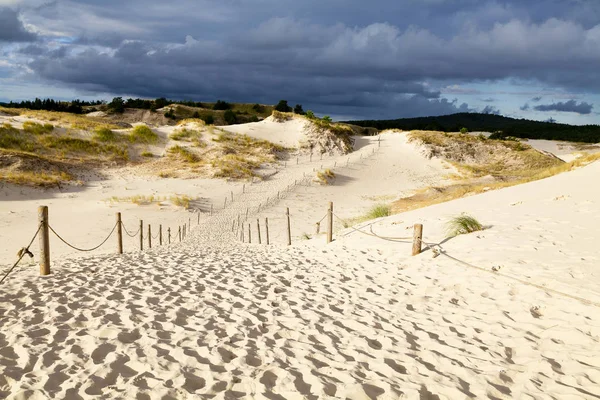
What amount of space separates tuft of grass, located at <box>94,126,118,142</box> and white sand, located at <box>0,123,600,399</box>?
107 feet

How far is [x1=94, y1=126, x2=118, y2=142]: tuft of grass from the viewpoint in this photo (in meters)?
40.2

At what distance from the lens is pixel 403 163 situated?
1880 inches

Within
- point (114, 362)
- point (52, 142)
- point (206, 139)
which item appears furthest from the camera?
point (206, 139)

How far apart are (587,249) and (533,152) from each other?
49.9 metres

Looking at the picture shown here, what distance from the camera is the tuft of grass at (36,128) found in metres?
37.6

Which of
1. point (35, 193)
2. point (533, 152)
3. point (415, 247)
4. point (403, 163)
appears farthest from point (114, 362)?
point (533, 152)

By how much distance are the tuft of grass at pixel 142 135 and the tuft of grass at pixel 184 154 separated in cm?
292

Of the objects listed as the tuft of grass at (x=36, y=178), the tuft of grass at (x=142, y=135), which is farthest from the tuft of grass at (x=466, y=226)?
the tuft of grass at (x=142, y=135)

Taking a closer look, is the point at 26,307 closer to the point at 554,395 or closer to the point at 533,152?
the point at 554,395

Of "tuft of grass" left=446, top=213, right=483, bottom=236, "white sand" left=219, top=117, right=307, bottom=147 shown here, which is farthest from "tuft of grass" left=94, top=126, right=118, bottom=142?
"tuft of grass" left=446, top=213, right=483, bottom=236

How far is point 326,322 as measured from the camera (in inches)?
238

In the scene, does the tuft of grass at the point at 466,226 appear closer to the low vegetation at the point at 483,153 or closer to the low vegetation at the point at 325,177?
the low vegetation at the point at 325,177

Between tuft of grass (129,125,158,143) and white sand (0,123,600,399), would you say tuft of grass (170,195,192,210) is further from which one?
white sand (0,123,600,399)

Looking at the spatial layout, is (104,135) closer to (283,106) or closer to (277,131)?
(277,131)
